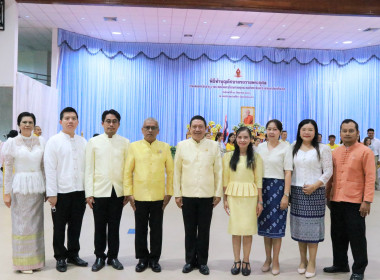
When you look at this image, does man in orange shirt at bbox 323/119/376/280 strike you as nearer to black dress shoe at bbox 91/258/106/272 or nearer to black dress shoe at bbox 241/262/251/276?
black dress shoe at bbox 241/262/251/276

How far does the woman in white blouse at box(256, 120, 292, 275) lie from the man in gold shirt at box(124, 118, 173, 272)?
2.99ft

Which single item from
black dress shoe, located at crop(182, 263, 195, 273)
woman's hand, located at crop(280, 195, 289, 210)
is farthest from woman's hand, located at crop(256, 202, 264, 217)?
black dress shoe, located at crop(182, 263, 195, 273)

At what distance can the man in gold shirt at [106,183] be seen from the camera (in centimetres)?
386

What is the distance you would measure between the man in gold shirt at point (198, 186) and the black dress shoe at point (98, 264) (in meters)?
0.79

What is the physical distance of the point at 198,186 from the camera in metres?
3.83

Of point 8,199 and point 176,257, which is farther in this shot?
point 176,257

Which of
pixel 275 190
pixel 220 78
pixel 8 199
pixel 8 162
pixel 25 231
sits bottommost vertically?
pixel 25 231

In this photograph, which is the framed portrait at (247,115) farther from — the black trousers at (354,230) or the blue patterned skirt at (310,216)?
the blue patterned skirt at (310,216)

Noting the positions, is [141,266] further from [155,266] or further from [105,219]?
[105,219]

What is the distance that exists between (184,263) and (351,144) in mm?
2005

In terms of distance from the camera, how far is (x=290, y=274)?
12.7ft

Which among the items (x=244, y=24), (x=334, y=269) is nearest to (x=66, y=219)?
(x=334, y=269)

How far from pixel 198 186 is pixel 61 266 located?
58.3 inches

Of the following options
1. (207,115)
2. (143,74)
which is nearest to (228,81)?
(207,115)
